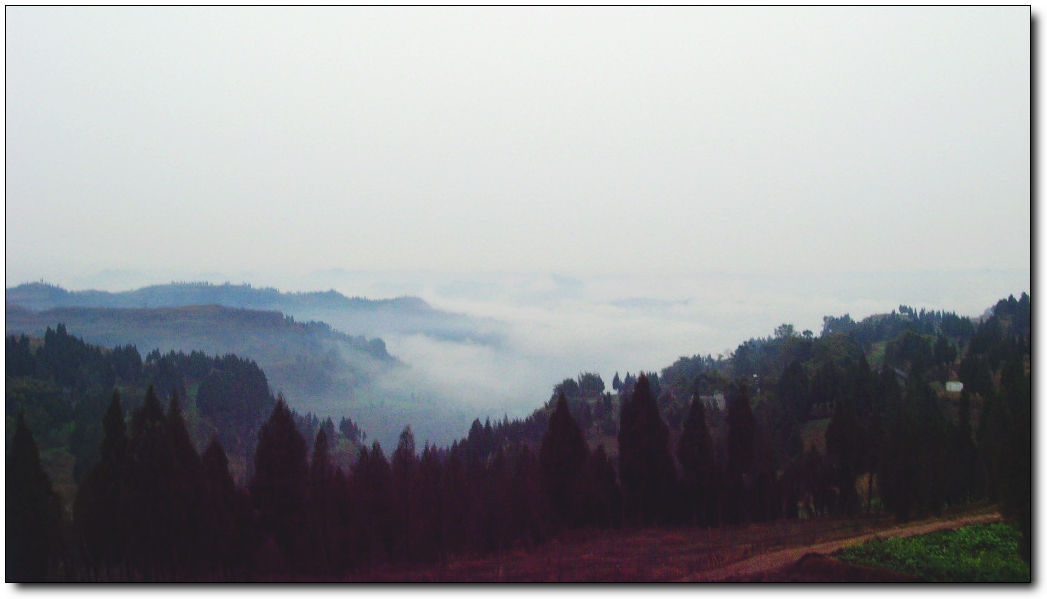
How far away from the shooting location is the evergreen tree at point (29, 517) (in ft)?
33.2

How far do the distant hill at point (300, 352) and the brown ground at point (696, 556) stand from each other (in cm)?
207

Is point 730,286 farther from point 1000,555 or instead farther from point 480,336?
point 1000,555

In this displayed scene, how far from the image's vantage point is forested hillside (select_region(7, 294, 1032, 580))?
10.2 m

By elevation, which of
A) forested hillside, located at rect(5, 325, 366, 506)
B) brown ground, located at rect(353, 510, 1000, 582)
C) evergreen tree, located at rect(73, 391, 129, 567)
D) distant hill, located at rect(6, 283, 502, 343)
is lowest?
brown ground, located at rect(353, 510, 1000, 582)

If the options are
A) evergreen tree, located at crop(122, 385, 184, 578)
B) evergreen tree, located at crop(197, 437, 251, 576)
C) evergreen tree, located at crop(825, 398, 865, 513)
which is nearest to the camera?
evergreen tree, located at crop(122, 385, 184, 578)

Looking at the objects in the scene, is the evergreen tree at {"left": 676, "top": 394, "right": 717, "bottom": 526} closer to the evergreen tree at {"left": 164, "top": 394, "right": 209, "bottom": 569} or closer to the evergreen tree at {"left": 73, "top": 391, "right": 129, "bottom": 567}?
the evergreen tree at {"left": 164, "top": 394, "right": 209, "bottom": 569}

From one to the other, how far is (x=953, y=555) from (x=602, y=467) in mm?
4177

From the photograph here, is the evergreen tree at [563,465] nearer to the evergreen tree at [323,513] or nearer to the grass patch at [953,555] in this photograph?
the evergreen tree at [323,513]

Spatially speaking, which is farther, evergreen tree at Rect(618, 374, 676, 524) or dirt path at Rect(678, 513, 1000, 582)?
evergreen tree at Rect(618, 374, 676, 524)

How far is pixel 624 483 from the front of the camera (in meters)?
11.7

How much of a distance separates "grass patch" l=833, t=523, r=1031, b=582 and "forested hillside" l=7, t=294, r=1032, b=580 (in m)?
0.27

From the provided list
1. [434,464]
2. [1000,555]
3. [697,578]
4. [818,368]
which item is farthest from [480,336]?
[1000,555]

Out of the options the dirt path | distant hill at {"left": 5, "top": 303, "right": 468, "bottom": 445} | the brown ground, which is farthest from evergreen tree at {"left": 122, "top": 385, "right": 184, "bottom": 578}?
the dirt path

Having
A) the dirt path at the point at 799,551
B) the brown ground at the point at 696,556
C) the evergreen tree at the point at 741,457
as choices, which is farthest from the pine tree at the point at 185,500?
the evergreen tree at the point at 741,457
